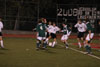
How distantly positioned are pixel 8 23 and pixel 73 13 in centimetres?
1225

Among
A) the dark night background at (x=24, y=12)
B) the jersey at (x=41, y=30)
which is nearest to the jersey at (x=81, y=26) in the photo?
the jersey at (x=41, y=30)

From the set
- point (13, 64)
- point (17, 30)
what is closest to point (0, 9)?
point (17, 30)

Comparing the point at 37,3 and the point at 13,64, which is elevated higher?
the point at 37,3

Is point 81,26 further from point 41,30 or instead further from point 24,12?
point 24,12

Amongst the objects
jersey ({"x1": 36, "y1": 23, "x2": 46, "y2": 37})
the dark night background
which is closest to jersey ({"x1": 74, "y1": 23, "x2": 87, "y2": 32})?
jersey ({"x1": 36, "y1": 23, "x2": 46, "y2": 37})

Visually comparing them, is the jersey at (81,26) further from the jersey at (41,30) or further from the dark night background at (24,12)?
the dark night background at (24,12)

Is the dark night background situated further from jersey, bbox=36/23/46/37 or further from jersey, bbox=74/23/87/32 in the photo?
jersey, bbox=36/23/46/37

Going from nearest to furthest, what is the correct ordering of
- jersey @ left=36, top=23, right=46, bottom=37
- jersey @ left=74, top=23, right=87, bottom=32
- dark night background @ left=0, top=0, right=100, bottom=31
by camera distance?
jersey @ left=36, top=23, right=46, bottom=37, jersey @ left=74, top=23, right=87, bottom=32, dark night background @ left=0, top=0, right=100, bottom=31

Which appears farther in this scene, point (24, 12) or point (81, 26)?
point (24, 12)

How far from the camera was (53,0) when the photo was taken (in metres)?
42.7

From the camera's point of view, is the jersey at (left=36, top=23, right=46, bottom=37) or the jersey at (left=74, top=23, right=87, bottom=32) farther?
the jersey at (left=74, top=23, right=87, bottom=32)

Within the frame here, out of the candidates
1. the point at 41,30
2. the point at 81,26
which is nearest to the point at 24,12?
the point at 81,26

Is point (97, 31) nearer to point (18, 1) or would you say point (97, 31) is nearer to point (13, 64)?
point (18, 1)

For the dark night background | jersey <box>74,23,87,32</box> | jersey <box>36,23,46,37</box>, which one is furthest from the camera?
the dark night background
